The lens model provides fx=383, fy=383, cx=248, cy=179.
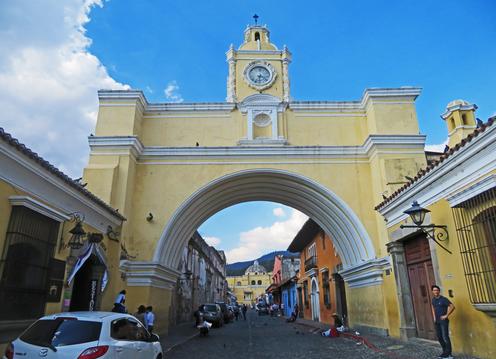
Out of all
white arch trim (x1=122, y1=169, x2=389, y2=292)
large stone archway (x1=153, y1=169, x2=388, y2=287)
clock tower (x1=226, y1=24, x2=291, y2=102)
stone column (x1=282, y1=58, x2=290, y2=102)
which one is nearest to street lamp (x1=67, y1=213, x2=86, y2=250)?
white arch trim (x1=122, y1=169, x2=389, y2=292)

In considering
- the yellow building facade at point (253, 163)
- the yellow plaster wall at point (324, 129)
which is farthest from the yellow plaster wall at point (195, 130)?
the yellow plaster wall at point (324, 129)

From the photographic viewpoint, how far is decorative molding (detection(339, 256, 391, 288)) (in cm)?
1220

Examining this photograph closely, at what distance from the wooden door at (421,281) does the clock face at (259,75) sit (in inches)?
330

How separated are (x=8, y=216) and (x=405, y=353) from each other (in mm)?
8148

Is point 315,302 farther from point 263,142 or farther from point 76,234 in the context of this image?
point 76,234

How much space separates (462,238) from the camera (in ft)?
24.1

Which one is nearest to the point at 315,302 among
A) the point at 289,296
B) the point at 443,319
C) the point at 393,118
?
the point at 289,296

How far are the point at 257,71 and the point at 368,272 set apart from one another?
879 centimetres

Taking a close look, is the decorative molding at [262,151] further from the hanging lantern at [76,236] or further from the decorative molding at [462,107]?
the hanging lantern at [76,236]

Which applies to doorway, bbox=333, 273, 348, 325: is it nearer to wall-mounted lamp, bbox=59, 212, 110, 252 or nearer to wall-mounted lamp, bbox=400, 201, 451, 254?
wall-mounted lamp, bbox=400, 201, 451, 254

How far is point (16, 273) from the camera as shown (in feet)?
21.2

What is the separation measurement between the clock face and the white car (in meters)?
11.9

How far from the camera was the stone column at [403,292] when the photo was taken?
33.3 ft

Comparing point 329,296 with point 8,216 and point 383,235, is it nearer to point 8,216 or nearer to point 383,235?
point 383,235
